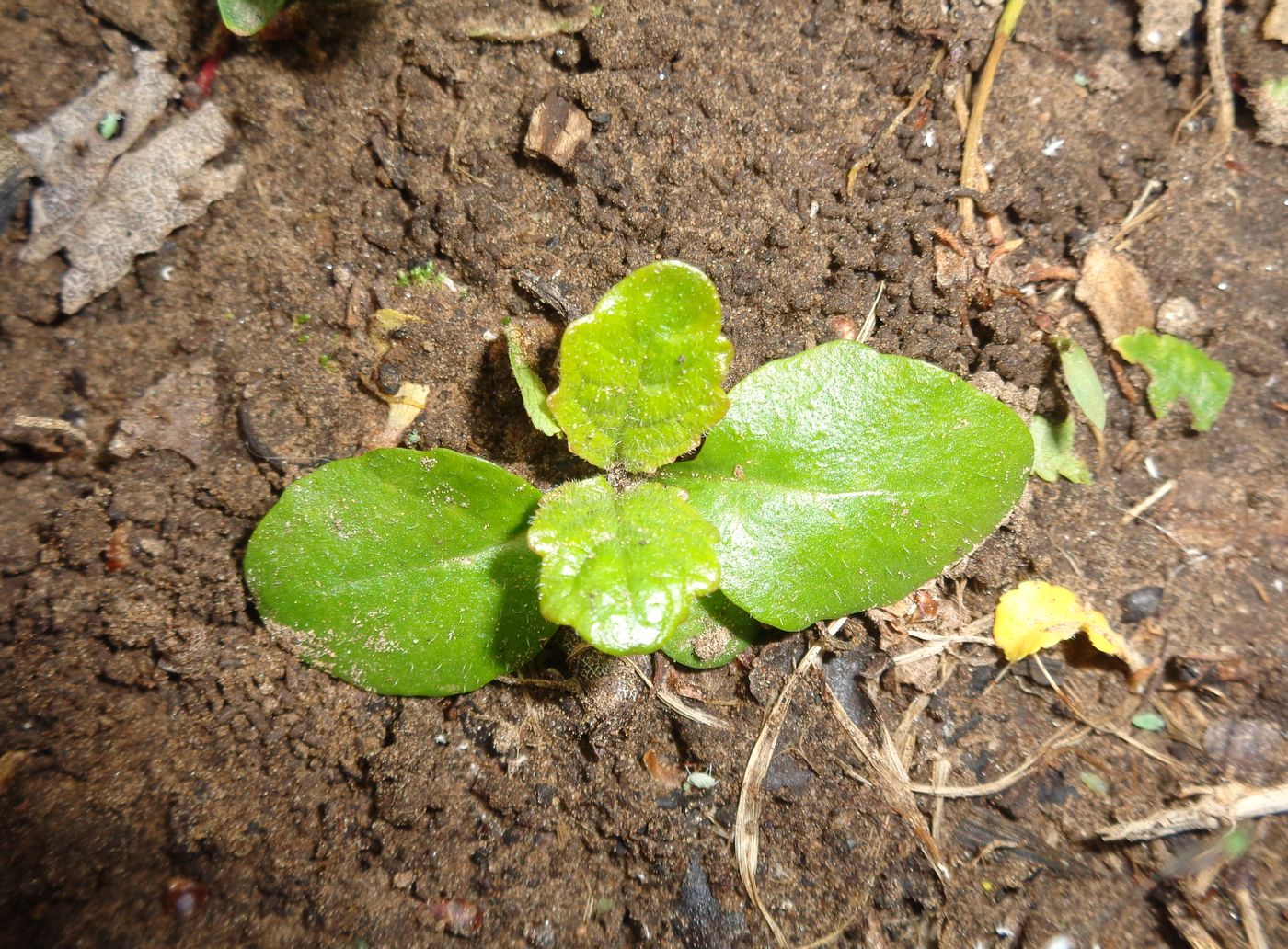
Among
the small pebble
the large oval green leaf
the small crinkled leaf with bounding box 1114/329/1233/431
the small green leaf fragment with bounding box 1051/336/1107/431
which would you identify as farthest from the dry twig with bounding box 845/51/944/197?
the small pebble

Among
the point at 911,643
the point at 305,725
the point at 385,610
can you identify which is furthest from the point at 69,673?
the point at 911,643

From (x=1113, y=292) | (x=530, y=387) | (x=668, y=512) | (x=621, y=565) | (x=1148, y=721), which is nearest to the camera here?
(x=621, y=565)

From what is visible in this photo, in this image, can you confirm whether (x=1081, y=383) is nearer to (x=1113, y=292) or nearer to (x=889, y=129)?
(x=1113, y=292)

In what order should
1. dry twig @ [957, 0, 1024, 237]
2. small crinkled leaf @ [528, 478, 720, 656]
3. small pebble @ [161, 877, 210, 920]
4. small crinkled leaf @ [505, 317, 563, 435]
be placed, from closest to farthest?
small crinkled leaf @ [528, 478, 720, 656]
small pebble @ [161, 877, 210, 920]
small crinkled leaf @ [505, 317, 563, 435]
dry twig @ [957, 0, 1024, 237]

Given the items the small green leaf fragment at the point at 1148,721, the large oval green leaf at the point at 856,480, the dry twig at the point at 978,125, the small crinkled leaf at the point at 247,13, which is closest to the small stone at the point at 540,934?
the large oval green leaf at the point at 856,480

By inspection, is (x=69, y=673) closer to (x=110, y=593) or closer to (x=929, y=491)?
(x=110, y=593)

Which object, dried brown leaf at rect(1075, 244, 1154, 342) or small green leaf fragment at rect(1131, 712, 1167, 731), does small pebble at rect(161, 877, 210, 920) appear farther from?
dried brown leaf at rect(1075, 244, 1154, 342)

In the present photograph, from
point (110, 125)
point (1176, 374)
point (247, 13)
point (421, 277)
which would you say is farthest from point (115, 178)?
point (1176, 374)
